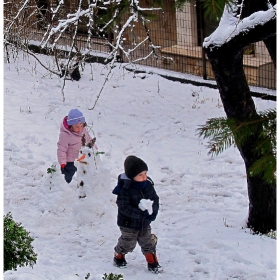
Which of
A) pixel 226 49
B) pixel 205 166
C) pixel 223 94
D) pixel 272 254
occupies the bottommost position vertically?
pixel 272 254

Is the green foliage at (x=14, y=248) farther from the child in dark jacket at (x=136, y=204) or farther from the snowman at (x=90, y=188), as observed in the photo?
the snowman at (x=90, y=188)

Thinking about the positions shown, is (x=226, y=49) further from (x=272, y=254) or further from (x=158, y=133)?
(x=158, y=133)

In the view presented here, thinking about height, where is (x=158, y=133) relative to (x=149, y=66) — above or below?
below

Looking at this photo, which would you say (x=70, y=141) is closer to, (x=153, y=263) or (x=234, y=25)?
(x=153, y=263)

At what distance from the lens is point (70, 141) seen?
26.4 feet

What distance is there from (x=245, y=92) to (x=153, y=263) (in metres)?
2.01

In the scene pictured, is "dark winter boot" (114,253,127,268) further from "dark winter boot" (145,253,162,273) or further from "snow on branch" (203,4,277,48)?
"snow on branch" (203,4,277,48)

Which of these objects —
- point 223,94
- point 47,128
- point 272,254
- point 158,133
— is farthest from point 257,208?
point 47,128

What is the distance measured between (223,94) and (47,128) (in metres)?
4.75

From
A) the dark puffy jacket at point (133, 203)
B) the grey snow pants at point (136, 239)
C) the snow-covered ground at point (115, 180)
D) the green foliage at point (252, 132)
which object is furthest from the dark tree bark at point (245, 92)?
the green foliage at point (252, 132)

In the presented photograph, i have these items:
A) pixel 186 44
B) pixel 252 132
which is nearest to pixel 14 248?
pixel 252 132

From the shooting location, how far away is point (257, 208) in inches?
281

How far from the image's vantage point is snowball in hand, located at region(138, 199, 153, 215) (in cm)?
601

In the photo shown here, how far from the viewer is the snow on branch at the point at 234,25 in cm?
584
